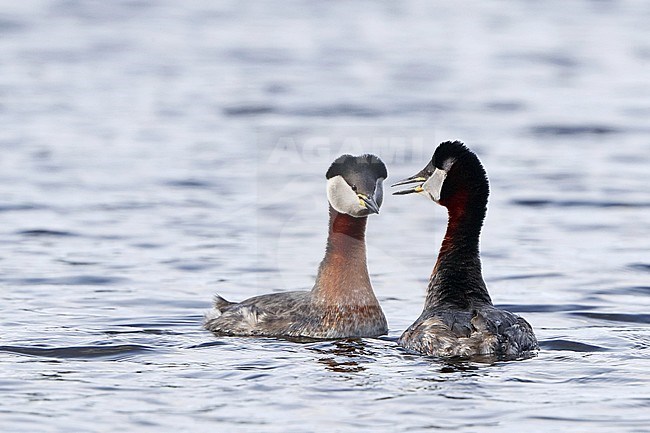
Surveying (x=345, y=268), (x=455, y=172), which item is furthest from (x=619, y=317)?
(x=345, y=268)

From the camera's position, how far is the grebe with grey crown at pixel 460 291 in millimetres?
10797

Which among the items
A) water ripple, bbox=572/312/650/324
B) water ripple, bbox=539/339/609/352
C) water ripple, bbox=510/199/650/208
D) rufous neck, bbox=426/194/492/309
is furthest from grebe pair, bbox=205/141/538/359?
water ripple, bbox=510/199/650/208

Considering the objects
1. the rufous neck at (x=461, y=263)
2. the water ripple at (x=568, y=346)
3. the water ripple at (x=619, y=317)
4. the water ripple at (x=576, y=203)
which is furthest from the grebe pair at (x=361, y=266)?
the water ripple at (x=576, y=203)

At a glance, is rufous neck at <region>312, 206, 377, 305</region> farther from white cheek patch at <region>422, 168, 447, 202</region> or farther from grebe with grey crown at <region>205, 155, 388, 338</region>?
white cheek patch at <region>422, 168, 447, 202</region>

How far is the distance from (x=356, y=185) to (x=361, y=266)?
0.80 m

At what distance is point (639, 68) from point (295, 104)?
28.6ft

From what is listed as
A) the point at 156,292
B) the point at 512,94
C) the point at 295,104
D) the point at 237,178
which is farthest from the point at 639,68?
the point at 156,292

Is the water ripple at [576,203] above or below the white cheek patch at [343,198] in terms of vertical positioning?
above

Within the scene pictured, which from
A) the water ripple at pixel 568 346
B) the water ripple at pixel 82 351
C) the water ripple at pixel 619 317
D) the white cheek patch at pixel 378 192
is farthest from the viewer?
the water ripple at pixel 619 317

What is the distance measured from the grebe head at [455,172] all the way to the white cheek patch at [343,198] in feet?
1.19

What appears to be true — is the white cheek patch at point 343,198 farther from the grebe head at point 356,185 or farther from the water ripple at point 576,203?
the water ripple at point 576,203

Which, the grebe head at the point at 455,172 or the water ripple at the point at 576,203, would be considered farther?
the water ripple at the point at 576,203

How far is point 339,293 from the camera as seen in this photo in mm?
11844

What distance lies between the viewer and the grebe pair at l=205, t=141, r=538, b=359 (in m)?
11.6
